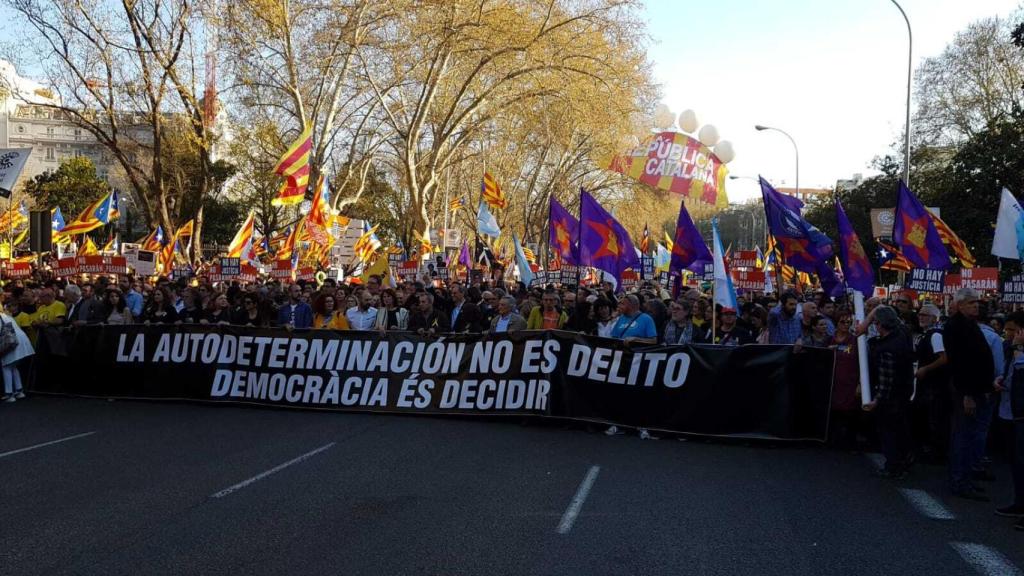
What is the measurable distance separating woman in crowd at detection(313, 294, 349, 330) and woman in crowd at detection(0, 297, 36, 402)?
3854 millimetres

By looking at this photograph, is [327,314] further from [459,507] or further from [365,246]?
[365,246]

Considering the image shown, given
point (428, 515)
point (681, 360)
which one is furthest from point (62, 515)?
point (681, 360)

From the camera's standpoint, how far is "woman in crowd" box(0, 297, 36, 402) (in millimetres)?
12508

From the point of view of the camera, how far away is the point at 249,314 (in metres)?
12.7

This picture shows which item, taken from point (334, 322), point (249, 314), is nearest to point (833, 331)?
point (334, 322)

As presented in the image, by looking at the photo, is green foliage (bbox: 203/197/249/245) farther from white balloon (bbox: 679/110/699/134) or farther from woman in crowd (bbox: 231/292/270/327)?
woman in crowd (bbox: 231/292/270/327)

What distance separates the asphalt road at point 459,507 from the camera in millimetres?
5535

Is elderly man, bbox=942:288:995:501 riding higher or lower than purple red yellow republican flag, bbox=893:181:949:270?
lower

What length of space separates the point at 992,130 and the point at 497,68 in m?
15.5

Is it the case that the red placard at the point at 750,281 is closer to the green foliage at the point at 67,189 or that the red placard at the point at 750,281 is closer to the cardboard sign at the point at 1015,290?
the cardboard sign at the point at 1015,290

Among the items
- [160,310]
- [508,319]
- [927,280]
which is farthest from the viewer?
[927,280]

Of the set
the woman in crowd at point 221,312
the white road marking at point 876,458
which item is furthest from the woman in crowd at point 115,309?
the white road marking at point 876,458

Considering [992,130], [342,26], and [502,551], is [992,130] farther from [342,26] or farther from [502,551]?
[502,551]

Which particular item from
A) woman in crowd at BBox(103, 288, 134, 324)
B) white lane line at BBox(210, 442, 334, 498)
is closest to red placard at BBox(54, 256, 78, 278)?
woman in crowd at BBox(103, 288, 134, 324)
